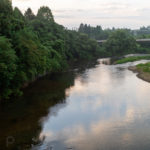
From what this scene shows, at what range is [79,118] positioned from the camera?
23484mm

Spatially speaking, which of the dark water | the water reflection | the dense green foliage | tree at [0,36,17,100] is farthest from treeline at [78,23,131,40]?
tree at [0,36,17,100]

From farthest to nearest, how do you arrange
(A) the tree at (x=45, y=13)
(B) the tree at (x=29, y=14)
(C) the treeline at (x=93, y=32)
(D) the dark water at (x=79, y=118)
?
(C) the treeline at (x=93, y=32) → (B) the tree at (x=29, y=14) → (A) the tree at (x=45, y=13) → (D) the dark water at (x=79, y=118)

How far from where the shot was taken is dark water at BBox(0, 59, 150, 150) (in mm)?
18203

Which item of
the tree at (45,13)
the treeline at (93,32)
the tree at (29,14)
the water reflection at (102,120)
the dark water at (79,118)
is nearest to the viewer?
the water reflection at (102,120)

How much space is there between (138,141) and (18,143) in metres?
8.70

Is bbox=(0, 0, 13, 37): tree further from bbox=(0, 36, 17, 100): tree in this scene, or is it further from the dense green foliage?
the dense green foliage

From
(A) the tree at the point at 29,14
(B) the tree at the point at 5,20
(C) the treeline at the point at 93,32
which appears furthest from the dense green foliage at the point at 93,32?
(B) the tree at the point at 5,20

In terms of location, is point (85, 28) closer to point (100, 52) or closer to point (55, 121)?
point (100, 52)

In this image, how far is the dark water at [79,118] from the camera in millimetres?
18203

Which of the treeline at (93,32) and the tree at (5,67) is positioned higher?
the treeline at (93,32)

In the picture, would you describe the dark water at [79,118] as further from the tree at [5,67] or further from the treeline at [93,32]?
the treeline at [93,32]

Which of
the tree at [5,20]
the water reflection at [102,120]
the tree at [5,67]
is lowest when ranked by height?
the water reflection at [102,120]

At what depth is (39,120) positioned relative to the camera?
2308cm

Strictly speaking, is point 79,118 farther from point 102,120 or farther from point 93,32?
point 93,32
